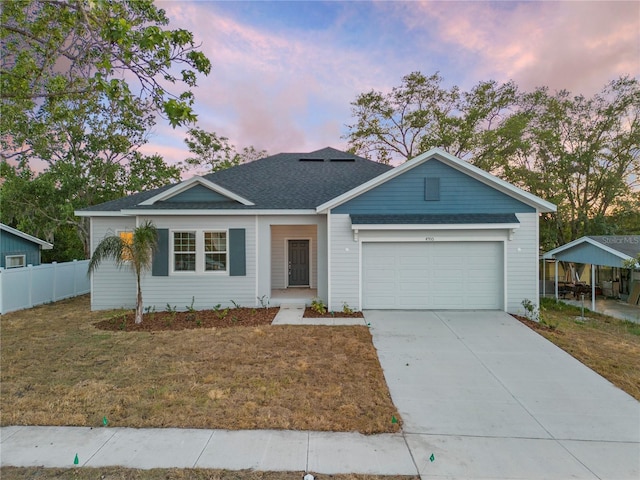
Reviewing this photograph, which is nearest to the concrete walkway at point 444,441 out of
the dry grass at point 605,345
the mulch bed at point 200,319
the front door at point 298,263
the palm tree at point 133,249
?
the dry grass at point 605,345

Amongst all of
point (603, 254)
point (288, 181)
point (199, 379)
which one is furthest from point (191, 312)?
point (603, 254)

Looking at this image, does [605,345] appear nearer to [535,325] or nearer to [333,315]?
[535,325]

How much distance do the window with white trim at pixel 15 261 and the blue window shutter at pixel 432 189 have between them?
16107 mm

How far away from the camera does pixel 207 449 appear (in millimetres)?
3430

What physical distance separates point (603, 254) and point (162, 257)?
16417mm

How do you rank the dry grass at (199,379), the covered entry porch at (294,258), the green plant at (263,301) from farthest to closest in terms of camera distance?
the covered entry porch at (294,258), the green plant at (263,301), the dry grass at (199,379)

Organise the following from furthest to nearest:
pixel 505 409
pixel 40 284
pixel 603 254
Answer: pixel 603 254 < pixel 40 284 < pixel 505 409

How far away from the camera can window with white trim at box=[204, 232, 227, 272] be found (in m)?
10.2

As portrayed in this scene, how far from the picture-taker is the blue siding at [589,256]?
12.2 m

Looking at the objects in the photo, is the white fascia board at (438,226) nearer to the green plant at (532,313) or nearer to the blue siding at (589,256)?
the green plant at (532,313)

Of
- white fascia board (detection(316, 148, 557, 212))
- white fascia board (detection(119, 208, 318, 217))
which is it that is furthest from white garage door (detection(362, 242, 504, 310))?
white fascia board (detection(119, 208, 318, 217))

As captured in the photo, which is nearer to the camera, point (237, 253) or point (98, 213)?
point (237, 253)

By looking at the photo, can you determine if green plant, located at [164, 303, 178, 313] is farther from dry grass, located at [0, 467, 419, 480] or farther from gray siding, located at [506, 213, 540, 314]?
gray siding, located at [506, 213, 540, 314]

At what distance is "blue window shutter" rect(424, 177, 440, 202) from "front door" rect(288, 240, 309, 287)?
5.48 m
